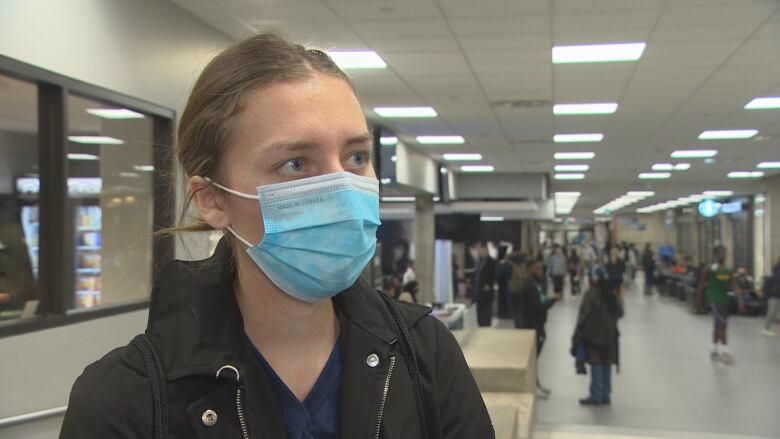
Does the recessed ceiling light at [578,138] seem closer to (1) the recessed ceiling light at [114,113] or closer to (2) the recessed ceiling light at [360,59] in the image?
(2) the recessed ceiling light at [360,59]

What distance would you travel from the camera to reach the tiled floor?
775cm

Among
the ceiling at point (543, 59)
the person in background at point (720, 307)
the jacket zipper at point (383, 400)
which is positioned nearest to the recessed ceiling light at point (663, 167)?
the ceiling at point (543, 59)

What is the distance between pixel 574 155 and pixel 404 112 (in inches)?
283

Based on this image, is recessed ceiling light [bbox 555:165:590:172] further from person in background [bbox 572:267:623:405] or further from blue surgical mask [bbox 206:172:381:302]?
blue surgical mask [bbox 206:172:381:302]

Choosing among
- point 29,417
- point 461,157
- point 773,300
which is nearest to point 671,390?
point 773,300

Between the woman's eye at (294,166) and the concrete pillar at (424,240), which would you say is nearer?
the woman's eye at (294,166)

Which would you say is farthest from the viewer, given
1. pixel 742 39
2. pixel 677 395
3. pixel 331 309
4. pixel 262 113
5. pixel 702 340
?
pixel 702 340

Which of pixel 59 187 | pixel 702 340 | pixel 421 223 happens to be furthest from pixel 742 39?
pixel 421 223

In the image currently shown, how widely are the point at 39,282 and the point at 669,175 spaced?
815 inches

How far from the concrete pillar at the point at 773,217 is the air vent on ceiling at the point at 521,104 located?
49.2 ft

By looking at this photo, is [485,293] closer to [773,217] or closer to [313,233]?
[773,217]

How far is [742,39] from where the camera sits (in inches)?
275

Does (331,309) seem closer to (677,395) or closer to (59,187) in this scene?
(59,187)

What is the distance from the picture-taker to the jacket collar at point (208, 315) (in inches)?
44.6
